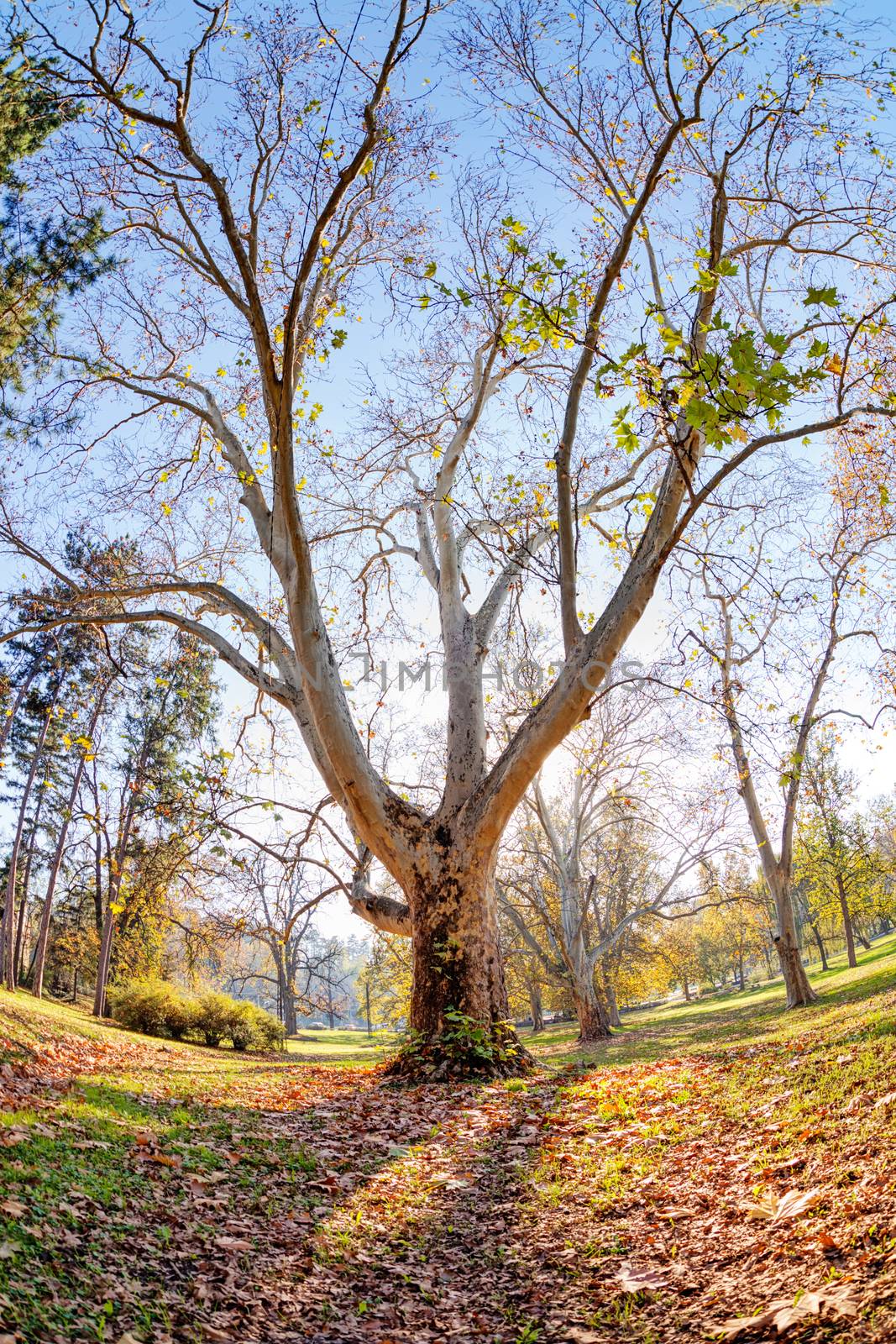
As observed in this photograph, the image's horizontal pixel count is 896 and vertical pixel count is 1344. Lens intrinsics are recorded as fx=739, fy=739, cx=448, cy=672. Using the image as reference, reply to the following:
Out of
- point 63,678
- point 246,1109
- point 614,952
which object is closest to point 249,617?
point 246,1109

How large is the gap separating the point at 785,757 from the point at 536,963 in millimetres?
24661

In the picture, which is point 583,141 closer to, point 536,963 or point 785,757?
point 785,757

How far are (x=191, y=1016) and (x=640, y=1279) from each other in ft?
58.2

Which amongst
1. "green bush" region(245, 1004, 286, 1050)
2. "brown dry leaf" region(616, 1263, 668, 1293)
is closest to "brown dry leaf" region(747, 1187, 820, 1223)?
"brown dry leaf" region(616, 1263, 668, 1293)

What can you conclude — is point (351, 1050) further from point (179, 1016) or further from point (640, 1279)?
point (640, 1279)

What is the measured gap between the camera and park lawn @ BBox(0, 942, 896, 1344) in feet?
7.29

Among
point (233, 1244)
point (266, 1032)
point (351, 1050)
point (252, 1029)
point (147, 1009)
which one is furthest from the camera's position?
point (351, 1050)

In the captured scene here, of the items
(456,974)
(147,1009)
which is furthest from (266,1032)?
(456,974)

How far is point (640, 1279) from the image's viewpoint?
2574mm

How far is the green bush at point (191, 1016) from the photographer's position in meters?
17.4

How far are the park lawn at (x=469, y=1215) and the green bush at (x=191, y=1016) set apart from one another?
13460mm

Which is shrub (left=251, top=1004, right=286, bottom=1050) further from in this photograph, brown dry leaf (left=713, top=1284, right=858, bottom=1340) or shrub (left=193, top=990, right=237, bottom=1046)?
brown dry leaf (left=713, top=1284, right=858, bottom=1340)

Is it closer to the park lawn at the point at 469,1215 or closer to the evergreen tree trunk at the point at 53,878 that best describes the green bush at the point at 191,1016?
the evergreen tree trunk at the point at 53,878

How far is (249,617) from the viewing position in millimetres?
7902
